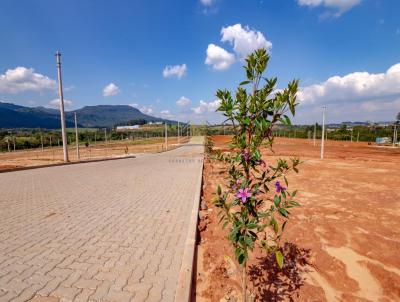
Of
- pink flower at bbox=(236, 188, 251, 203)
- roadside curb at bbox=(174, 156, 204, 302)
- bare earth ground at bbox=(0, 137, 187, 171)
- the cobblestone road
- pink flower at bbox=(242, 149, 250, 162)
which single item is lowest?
bare earth ground at bbox=(0, 137, 187, 171)

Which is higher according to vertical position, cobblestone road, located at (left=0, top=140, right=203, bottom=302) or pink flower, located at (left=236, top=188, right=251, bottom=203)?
pink flower, located at (left=236, top=188, right=251, bottom=203)

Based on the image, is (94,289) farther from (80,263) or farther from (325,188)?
(325,188)

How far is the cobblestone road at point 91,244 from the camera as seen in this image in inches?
111

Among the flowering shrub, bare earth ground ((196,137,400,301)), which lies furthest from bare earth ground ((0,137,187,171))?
Result: the flowering shrub

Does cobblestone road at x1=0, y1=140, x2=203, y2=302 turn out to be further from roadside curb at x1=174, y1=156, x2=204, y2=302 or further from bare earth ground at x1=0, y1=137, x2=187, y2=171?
bare earth ground at x1=0, y1=137, x2=187, y2=171

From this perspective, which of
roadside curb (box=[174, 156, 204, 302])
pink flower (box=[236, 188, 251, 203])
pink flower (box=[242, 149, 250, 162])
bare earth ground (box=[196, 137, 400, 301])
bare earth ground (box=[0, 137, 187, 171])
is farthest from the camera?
bare earth ground (box=[0, 137, 187, 171])

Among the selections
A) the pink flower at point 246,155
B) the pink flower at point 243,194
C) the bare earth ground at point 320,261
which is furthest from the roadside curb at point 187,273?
the pink flower at point 246,155

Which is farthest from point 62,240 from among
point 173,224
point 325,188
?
point 325,188

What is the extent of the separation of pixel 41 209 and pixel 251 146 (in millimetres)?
6412

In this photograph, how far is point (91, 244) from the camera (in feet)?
13.3

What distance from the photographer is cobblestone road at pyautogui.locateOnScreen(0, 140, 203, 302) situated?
2822 mm

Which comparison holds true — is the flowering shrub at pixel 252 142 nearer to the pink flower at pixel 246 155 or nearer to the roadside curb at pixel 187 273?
the pink flower at pixel 246 155

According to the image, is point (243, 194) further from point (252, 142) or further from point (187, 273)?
point (187, 273)

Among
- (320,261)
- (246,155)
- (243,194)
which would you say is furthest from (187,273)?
(320,261)
